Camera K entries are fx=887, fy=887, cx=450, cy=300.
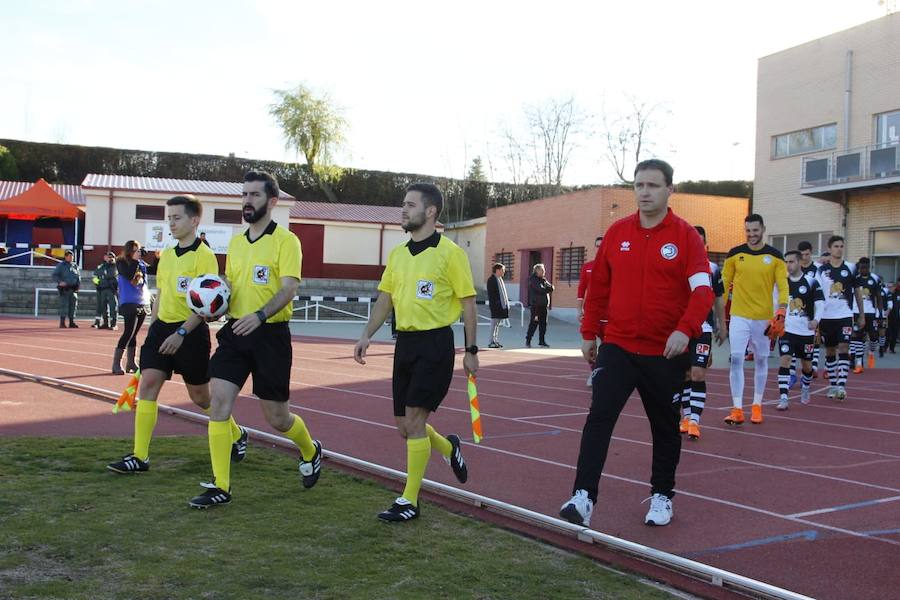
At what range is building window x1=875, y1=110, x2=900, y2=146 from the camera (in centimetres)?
2634

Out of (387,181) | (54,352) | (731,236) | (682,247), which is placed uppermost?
(387,181)

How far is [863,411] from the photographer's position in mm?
11414

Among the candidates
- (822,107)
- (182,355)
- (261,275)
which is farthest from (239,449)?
(822,107)

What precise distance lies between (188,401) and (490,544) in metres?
6.35

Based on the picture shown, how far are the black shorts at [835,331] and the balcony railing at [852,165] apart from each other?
14.5m

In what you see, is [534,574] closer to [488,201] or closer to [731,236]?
[731,236]

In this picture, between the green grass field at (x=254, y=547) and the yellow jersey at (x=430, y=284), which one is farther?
the yellow jersey at (x=430, y=284)

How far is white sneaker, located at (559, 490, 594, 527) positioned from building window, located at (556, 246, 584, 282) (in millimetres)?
30802

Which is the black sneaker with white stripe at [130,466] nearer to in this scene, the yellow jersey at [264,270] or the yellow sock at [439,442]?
the yellow jersey at [264,270]

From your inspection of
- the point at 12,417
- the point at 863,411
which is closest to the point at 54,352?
the point at 12,417

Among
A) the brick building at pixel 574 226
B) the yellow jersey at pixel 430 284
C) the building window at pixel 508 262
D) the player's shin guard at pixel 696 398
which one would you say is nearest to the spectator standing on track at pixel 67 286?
the brick building at pixel 574 226

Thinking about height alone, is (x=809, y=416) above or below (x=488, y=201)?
below

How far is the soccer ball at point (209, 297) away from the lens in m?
5.63

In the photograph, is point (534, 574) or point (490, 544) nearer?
point (534, 574)
